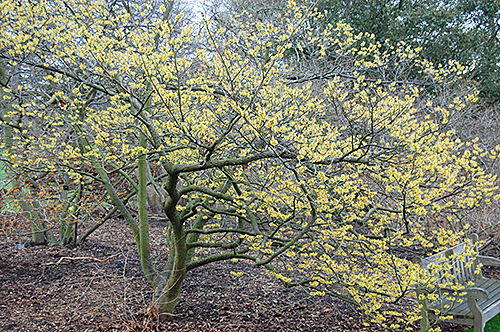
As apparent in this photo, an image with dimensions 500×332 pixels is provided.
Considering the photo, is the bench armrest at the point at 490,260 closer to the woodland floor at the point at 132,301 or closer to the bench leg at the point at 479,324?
the woodland floor at the point at 132,301

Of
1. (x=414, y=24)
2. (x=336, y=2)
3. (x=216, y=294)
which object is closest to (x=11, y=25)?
(x=216, y=294)

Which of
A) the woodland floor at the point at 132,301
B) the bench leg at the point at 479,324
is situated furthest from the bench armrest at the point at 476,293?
the woodland floor at the point at 132,301

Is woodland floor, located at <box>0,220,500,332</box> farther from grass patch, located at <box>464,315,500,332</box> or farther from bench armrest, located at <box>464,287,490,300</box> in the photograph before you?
bench armrest, located at <box>464,287,490,300</box>

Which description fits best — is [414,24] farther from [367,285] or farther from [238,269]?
[367,285]

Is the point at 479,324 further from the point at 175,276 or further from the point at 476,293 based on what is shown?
the point at 175,276

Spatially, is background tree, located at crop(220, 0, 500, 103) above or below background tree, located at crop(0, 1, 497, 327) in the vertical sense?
above

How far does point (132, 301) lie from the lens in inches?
184

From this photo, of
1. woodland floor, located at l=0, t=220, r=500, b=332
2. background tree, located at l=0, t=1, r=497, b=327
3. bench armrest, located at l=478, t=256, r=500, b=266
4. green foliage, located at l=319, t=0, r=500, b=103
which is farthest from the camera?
green foliage, located at l=319, t=0, r=500, b=103

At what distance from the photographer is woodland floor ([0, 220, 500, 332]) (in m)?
4.13

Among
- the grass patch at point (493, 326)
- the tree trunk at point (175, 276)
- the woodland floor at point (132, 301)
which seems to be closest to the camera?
the tree trunk at point (175, 276)

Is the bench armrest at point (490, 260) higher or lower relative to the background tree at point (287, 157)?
lower

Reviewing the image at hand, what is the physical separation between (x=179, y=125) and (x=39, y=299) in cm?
346

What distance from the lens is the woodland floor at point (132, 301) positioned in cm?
413

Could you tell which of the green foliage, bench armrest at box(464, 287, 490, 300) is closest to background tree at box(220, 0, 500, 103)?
the green foliage
